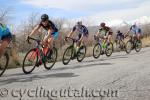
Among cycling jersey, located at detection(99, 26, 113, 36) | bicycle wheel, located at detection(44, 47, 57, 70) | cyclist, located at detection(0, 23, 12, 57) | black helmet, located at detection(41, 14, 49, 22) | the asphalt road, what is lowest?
the asphalt road

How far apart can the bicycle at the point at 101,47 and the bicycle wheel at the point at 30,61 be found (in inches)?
263

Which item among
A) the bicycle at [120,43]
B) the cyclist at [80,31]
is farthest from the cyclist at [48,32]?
the bicycle at [120,43]

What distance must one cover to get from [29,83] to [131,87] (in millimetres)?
2770

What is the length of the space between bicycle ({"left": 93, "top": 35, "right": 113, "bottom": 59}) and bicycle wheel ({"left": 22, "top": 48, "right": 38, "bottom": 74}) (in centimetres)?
668

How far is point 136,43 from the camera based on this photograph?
23203mm

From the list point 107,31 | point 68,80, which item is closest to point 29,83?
point 68,80

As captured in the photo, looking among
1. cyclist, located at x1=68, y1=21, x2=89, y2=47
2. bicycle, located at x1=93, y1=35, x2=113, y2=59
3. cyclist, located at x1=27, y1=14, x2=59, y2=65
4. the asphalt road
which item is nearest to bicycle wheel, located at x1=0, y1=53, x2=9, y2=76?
the asphalt road

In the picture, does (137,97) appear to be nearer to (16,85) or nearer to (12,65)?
(16,85)

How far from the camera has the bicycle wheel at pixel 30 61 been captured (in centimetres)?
1241

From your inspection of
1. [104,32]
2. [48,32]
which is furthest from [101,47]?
[48,32]

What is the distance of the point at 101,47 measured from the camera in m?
19.4

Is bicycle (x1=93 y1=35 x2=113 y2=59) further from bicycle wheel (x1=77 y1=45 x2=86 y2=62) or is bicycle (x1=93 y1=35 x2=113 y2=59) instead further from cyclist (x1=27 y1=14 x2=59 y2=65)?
cyclist (x1=27 y1=14 x2=59 y2=65)

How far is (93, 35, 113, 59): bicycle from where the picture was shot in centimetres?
1909

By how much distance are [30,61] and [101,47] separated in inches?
295
